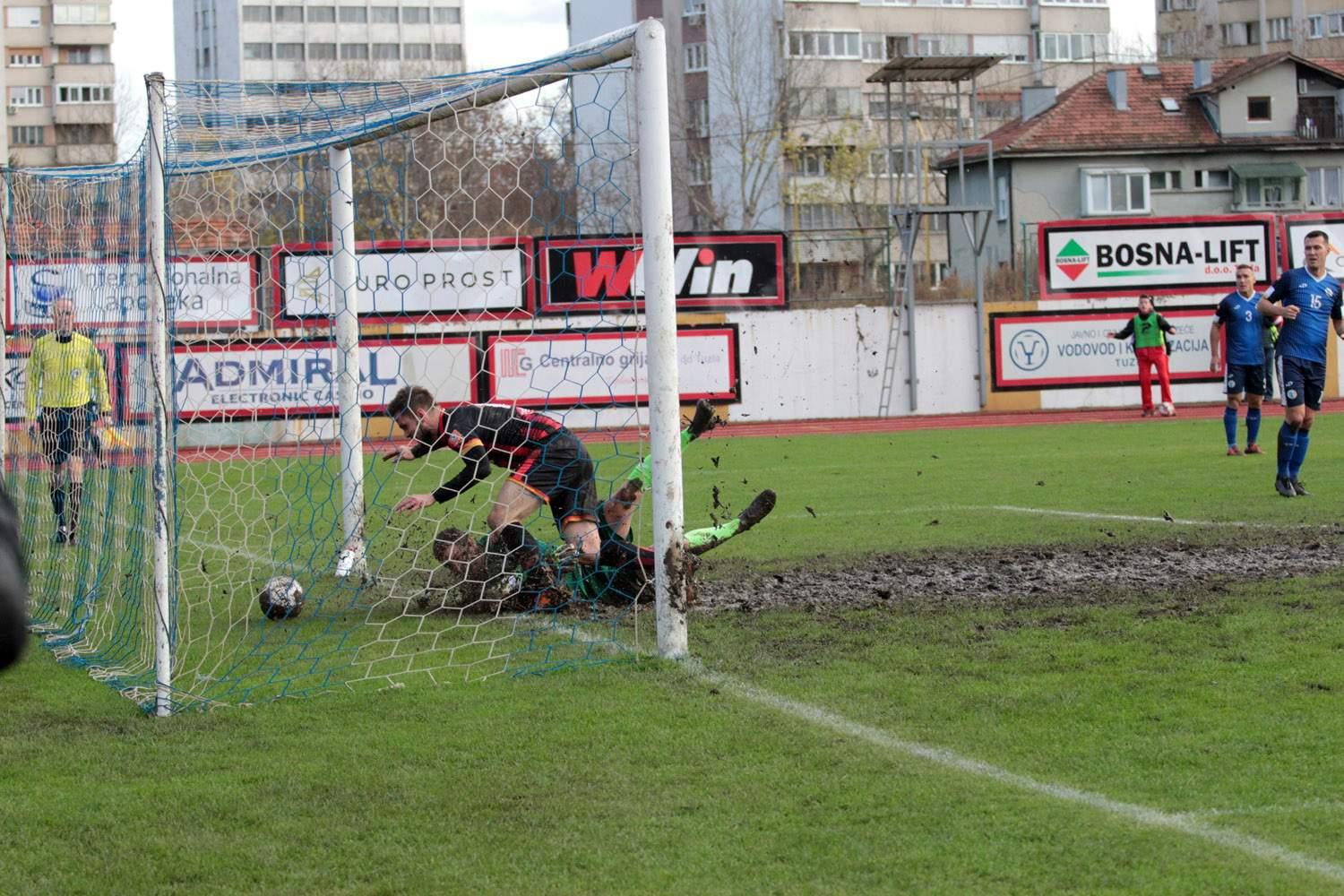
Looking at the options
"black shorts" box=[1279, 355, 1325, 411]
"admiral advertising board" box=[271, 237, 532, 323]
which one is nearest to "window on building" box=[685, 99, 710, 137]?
"admiral advertising board" box=[271, 237, 532, 323]

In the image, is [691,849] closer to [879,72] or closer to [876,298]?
[876,298]

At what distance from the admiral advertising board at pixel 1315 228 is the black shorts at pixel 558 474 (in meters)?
23.2

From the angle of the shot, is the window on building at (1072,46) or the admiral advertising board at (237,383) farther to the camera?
the window on building at (1072,46)

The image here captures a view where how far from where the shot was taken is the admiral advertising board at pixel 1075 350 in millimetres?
27922

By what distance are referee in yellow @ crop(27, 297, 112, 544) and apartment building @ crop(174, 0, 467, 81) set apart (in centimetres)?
9785

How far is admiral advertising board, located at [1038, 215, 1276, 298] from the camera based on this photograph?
92.6ft

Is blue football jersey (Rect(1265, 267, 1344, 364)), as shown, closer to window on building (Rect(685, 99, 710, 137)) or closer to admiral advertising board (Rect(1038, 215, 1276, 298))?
admiral advertising board (Rect(1038, 215, 1276, 298))

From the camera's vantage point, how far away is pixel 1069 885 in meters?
3.80

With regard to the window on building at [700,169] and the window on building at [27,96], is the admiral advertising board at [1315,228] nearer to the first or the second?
the window on building at [700,169]

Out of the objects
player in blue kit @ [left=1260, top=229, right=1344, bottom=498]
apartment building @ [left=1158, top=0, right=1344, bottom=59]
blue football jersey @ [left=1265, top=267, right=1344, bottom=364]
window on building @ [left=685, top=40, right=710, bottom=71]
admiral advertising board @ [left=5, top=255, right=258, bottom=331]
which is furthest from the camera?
apartment building @ [left=1158, top=0, right=1344, bottom=59]

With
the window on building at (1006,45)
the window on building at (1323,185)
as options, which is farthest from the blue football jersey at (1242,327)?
the window on building at (1006,45)

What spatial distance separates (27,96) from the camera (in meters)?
98.9

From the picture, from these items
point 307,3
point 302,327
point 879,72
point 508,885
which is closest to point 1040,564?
point 302,327

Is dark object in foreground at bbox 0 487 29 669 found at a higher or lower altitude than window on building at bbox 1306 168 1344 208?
lower
